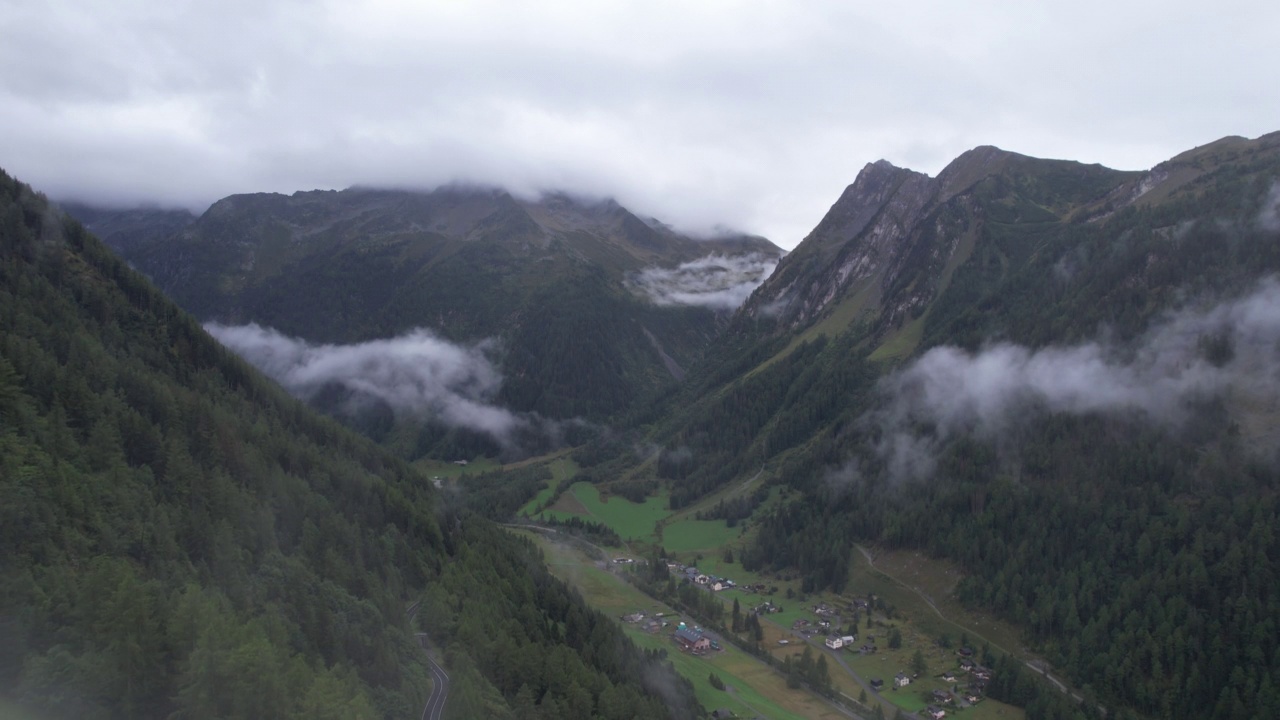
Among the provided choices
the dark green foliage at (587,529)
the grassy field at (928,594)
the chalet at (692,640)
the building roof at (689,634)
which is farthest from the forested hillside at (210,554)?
the dark green foliage at (587,529)

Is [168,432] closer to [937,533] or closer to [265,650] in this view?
[265,650]

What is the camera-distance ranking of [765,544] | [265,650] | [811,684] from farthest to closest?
[765,544] → [811,684] → [265,650]

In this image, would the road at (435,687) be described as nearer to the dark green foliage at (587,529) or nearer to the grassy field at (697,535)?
the dark green foliage at (587,529)

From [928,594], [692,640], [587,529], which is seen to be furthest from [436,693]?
[587,529]

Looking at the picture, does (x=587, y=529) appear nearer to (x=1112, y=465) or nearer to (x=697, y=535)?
(x=697, y=535)

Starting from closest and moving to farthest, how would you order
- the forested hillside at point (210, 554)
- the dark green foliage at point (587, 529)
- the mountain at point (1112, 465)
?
the forested hillside at point (210, 554) → the mountain at point (1112, 465) → the dark green foliage at point (587, 529)

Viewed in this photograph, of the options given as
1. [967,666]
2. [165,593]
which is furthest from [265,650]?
[967,666]
